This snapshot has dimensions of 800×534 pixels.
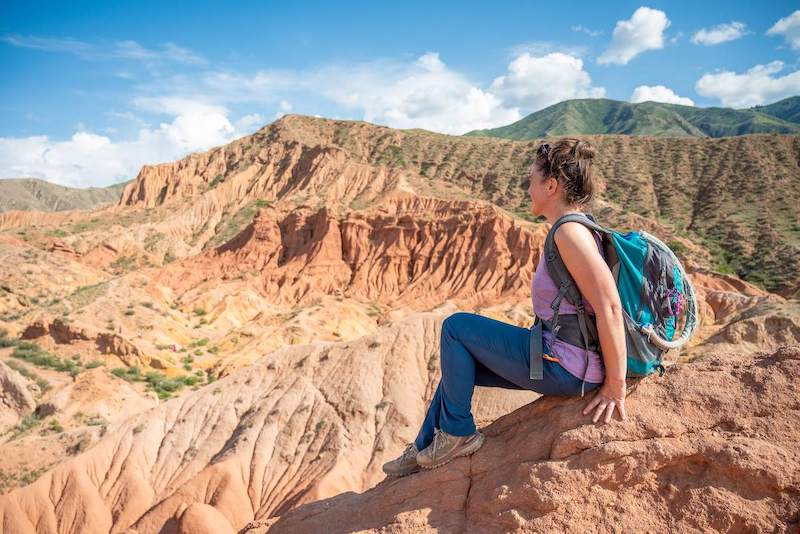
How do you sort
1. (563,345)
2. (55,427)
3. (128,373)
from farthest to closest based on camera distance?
(128,373) < (55,427) < (563,345)

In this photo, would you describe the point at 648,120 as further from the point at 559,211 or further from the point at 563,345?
the point at 563,345

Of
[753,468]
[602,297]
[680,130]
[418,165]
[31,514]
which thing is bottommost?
[31,514]

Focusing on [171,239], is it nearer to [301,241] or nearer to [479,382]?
[301,241]

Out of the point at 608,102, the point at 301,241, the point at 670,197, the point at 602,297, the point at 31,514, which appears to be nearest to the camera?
the point at 602,297

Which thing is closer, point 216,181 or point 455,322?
point 455,322

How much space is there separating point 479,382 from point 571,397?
0.65 metres

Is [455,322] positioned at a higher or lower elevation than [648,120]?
lower

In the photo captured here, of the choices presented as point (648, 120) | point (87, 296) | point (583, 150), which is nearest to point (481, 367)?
point (583, 150)

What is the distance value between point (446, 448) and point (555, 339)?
1300 mm

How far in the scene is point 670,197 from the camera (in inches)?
2136

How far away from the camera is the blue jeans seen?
3.33 meters

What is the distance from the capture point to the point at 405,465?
4309 mm

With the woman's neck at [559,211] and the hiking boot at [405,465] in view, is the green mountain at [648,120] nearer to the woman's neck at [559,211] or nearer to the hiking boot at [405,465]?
the hiking boot at [405,465]

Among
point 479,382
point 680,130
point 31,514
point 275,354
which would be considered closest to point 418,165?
point 275,354
